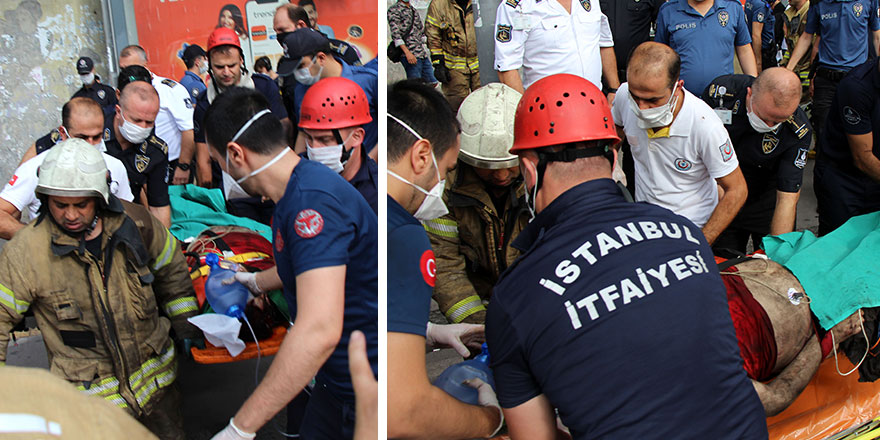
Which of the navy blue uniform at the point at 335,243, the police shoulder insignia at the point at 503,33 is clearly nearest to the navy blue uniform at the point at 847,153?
the police shoulder insignia at the point at 503,33

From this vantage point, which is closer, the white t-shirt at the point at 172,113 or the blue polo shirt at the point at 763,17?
the white t-shirt at the point at 172,113

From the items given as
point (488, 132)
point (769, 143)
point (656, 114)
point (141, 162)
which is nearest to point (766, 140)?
point (769, 143)

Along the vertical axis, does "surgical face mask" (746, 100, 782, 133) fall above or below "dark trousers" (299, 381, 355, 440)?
above

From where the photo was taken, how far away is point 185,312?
8.30 feet

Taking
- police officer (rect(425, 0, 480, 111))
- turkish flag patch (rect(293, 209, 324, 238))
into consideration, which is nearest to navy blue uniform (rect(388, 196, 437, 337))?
turkish flag patch (rect(293, 209, 324, 238))

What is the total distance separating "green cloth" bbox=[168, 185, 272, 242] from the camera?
3158 millimetres

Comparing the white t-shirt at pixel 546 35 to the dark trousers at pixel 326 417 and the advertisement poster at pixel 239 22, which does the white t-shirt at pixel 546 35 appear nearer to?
the advertisement poster at pixel 239 22

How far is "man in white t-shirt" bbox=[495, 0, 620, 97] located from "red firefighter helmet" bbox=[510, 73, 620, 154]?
1761 millimetres

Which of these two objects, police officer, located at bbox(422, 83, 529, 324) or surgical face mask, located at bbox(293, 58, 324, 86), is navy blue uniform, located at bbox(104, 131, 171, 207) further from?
police officer, located at bbox(422, 83, 529, 324)

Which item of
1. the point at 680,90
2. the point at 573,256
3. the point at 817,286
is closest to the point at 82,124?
the point at 573,256

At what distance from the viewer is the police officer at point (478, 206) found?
2.51 meters

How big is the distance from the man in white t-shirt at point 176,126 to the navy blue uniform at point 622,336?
190cm

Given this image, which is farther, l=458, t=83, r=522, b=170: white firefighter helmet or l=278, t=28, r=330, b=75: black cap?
l=458, t=83, r=522, b=170: white firefighter helmet

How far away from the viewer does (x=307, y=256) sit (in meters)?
1.40
